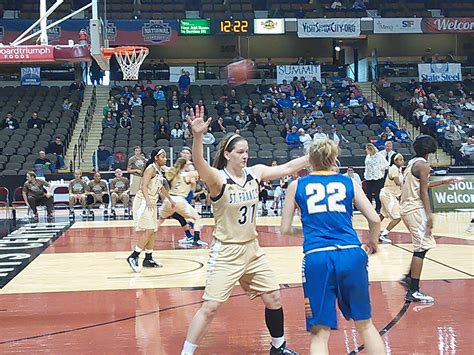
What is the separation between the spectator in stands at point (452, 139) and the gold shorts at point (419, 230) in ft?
58.5

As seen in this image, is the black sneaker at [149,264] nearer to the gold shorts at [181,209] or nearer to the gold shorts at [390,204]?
the gold shorts at [181,209]

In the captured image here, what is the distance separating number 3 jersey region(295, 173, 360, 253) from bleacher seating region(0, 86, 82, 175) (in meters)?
18.4

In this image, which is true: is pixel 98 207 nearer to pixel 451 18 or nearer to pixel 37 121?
pixel 37 121

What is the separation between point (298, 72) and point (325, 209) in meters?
27.1

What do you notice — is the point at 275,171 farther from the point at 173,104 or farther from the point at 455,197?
the point at 173,104

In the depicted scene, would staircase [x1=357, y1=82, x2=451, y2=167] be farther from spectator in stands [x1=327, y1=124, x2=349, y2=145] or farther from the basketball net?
the basketball net

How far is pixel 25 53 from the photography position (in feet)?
39.1

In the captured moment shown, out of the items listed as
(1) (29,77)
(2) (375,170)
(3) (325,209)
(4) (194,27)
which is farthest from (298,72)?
(3) (325,209)

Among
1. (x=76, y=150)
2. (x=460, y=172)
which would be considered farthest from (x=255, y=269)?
(x=76, y=150)

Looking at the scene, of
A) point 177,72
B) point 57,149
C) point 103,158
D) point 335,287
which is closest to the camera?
point 335,287

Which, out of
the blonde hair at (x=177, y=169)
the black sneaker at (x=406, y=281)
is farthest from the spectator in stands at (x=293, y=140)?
the black sneaker at (x=406, y=281)

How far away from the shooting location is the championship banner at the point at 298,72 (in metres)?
31.2

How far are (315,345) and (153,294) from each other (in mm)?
4286

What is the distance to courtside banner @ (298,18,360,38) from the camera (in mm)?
32219
